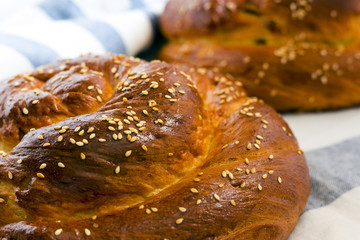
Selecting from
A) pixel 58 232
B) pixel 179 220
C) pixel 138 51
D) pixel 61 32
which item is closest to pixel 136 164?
pixel 179 220

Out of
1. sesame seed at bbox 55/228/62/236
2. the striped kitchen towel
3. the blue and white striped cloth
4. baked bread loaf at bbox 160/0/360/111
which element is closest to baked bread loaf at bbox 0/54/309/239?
sesame seed at bbox 55/228/62/236

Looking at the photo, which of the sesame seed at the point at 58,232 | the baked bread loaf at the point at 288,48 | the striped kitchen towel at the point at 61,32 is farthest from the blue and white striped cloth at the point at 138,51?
the sesame seed at the point at 58,232

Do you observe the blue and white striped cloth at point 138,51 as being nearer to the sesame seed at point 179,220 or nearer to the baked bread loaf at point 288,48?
the baked bread loaf at point 288,48

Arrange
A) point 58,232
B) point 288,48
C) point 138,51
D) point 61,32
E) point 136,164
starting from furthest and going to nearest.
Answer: point 138,51 < point 288,48 < point 61,32 < point 136,164 < point 58,232

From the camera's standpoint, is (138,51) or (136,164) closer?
(136,164)

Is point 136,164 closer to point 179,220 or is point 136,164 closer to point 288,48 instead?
point 179,220

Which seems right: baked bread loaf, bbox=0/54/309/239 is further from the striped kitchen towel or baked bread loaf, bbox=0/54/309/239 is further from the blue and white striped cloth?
the striped kitchen towel
